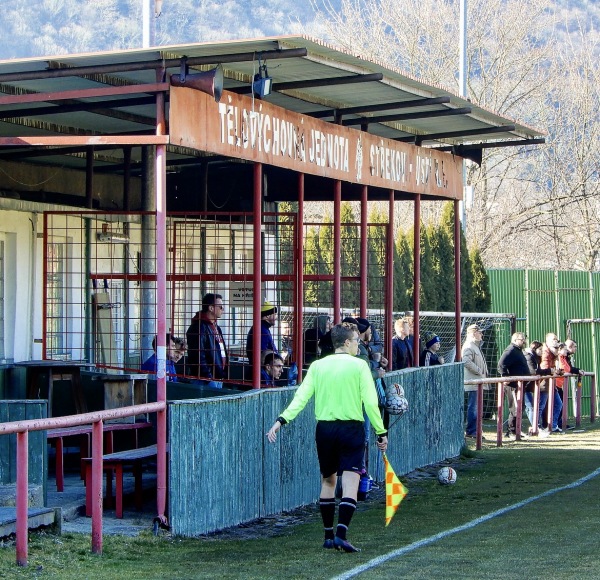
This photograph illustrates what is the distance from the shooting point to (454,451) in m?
17.0

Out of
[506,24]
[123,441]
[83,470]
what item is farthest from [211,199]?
[506,24]

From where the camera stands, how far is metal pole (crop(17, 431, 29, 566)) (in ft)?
25.9

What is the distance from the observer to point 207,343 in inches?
526

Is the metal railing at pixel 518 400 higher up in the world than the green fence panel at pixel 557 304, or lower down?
lower down

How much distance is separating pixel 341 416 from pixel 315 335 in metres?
6.30

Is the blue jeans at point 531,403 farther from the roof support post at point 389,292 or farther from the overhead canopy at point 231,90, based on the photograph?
the roof support post at point 389,292

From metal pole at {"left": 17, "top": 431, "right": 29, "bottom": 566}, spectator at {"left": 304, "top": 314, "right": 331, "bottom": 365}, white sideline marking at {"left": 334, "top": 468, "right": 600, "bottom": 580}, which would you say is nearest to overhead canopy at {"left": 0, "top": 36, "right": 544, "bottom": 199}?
spectator at {"left": 304, "top": 314, "right": 331, "bottom": 365}

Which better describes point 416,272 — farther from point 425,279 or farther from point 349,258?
point 349,258

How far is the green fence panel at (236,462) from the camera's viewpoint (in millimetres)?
9977

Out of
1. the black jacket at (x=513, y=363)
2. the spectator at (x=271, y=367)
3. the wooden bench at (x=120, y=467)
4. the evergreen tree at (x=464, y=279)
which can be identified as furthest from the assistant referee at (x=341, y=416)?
the evergreen tree at (x=464, y=279)

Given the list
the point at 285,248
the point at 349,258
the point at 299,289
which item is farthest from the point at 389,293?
the point at 349,258

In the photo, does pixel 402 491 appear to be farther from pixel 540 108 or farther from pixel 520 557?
pixel 540 108

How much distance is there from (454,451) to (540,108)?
2663 cm

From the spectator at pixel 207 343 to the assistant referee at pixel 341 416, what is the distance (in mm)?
3560
